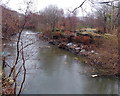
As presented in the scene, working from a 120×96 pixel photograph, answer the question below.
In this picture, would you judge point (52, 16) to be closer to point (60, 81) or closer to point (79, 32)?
point (79, 32)

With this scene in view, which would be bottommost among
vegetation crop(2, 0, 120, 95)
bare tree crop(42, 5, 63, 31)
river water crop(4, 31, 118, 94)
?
river water crop(4, 31, 118, 94)

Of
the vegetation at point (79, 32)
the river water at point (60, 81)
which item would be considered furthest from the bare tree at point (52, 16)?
the river water at point (60, 81)

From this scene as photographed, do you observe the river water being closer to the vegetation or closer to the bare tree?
the vegetation

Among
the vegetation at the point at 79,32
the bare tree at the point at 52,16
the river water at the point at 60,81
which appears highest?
the bare tree at the point at 52,16

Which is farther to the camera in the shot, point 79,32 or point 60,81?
point 79,32

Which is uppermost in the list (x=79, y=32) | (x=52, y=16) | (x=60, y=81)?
(x=52, y=16)

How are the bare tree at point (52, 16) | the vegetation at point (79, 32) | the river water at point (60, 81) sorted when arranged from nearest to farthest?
the vegetation at point (79, 32)
the river water at point (60, 81)
the bare tree at point (52, 16)

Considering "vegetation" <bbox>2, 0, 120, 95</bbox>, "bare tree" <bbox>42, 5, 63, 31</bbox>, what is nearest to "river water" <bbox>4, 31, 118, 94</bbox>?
"vegetation" <bbox>2, 0, 120, 95</bbox>

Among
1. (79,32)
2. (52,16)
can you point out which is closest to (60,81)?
(79,32)

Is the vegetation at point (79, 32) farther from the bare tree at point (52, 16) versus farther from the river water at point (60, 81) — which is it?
the river water at point (60, 81)

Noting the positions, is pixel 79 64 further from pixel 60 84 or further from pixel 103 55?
pixel 60 84

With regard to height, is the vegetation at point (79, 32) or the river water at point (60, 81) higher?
the vegetation at point (79, 32)

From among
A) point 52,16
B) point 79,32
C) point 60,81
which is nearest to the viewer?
point 60,81

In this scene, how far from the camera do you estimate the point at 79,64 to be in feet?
19.9
